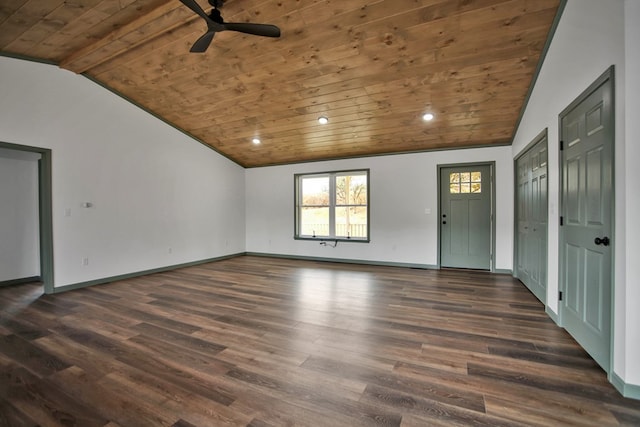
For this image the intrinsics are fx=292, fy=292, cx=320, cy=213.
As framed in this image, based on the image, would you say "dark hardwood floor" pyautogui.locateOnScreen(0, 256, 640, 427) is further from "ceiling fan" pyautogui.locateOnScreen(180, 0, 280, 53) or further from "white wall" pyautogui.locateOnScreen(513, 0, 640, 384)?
"ceiling fan" pyautogui.locateOnScreen(180, 0, 280, 53)

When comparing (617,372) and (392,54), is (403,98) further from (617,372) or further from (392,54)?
(617,372)

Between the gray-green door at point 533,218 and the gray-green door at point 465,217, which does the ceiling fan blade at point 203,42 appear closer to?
the gray-green door at point 533,218

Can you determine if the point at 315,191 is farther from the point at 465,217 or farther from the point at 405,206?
the point at 465,217

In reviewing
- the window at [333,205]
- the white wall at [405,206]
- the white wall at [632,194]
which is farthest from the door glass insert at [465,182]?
the white wall at [632,194]

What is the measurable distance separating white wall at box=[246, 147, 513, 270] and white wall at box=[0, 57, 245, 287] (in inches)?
92.0

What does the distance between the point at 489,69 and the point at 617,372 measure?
10.3ft

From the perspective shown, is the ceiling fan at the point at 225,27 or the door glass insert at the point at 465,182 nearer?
the ceiling fan at the point at 225,27

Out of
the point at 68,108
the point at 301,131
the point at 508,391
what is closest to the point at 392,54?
the point at 301,131

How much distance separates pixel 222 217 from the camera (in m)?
7.02

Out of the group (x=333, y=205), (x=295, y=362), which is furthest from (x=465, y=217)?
(x=295, y=362)

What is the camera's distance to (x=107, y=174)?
187 inches

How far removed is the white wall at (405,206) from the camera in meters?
5.26

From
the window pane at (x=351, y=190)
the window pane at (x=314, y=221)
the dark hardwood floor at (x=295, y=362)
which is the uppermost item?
the window pane at (x=351, y=190)

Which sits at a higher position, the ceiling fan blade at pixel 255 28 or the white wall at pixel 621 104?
the ceiling fan blade at pixel 255 28
